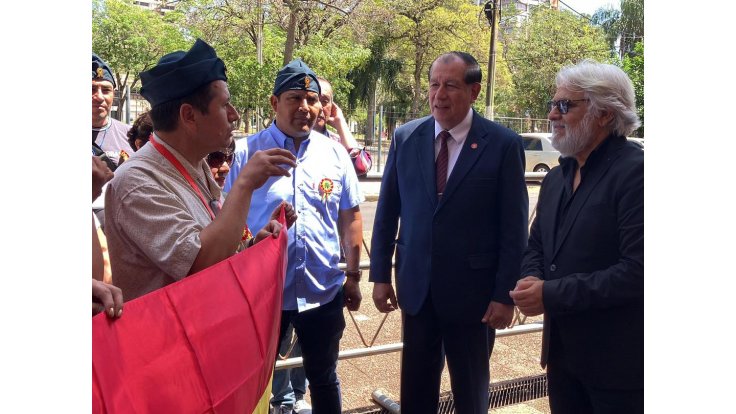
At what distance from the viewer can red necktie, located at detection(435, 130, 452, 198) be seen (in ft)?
10.9

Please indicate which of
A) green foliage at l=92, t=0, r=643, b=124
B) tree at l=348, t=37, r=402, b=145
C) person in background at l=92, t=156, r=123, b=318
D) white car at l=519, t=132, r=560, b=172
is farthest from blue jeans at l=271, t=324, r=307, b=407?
tree at l=348, t=37, r=402, b=145

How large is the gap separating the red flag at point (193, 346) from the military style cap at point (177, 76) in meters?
0.55

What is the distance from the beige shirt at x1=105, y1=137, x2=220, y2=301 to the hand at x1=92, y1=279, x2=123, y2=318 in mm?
377

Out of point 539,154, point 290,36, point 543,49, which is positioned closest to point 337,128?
point 290,36

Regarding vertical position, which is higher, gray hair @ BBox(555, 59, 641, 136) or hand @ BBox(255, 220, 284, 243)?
gray hair @ BBox(555, 59, 641, 136)

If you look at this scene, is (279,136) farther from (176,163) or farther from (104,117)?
(176,163)

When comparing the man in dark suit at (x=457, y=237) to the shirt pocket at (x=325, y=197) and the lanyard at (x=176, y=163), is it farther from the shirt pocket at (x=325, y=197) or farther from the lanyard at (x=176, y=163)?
the lanyard at (x=176, y=163)

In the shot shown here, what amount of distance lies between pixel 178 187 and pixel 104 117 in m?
2.04

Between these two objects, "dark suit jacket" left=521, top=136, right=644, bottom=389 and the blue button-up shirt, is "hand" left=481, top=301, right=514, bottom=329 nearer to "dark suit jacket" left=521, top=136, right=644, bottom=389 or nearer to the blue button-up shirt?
"dark suit jacket" left=521, top=136, right=644, bottom=389

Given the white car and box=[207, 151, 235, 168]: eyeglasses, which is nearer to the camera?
box=[207, 151, 235, 168]: eyeglasses

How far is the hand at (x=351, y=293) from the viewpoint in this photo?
3682mm

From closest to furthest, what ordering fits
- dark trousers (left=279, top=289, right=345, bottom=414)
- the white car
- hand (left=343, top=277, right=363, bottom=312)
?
1. dark trousers (left=279, top=289, right=345, bottom=414)
2. hand (left=343, top=277, right=363, bottom=312)
3. the white car

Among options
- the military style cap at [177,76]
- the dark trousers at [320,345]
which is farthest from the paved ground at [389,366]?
the military style cap at [177,76]

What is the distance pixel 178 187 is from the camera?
2.09m
